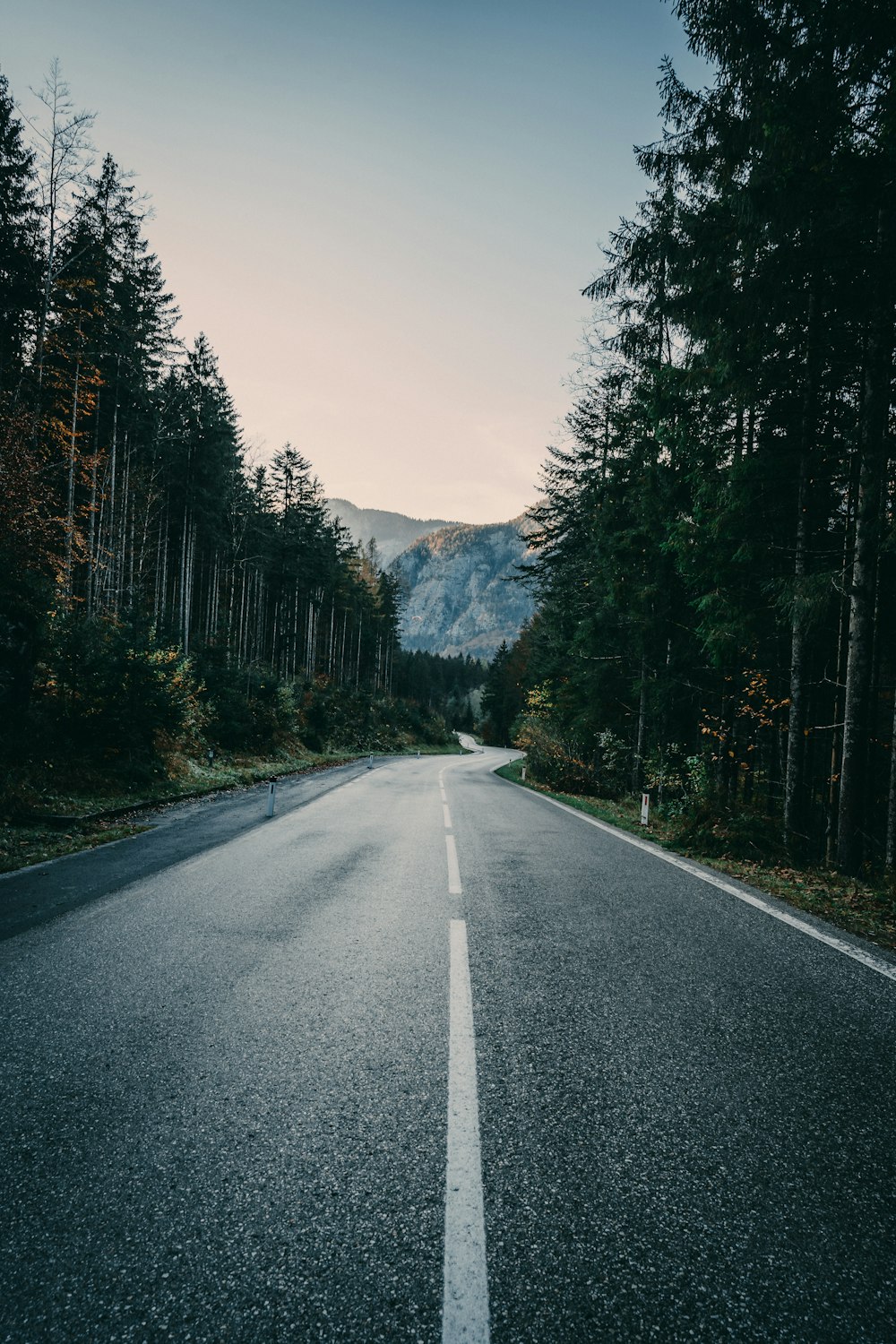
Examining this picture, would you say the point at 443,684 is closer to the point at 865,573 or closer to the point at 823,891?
the point at 865,573

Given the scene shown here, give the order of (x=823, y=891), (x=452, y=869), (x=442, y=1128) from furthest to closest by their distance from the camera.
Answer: (x=452, y=869) < (x=823, y=891) < (x=442, y=1128)

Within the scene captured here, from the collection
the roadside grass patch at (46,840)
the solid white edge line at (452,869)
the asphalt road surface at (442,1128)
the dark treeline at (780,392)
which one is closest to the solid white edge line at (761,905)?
the asphalt road surface at (442,1128)

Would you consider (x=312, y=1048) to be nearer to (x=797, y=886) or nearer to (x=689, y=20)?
(x=797, y=886)

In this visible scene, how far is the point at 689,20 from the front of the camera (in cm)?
781

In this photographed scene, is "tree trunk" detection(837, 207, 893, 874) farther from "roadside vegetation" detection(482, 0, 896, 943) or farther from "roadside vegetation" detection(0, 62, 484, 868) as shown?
"roadside vegetation" detection(0, 62, 484, 868)

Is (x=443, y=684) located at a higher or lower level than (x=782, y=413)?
lower

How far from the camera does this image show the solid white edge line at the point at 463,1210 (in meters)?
1.64

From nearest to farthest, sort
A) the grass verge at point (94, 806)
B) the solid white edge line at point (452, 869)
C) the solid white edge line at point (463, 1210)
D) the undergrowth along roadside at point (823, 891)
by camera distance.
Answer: the solid white edge line at point (463, 1210) → the undergrowth along roadside at point (823, 891) → the solid white edge line at point (452, 869) → the grass verge at point (94, 806)

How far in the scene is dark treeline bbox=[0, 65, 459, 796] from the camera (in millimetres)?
11469

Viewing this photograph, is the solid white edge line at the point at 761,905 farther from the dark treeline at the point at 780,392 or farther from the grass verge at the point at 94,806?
the grass verge at the point at 94,806

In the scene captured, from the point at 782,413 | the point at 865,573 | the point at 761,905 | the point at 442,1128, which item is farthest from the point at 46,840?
the point at 782,413

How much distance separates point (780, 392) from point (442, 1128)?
1131cm

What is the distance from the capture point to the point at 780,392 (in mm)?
9688

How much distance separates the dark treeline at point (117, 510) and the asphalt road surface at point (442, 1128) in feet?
25.6
